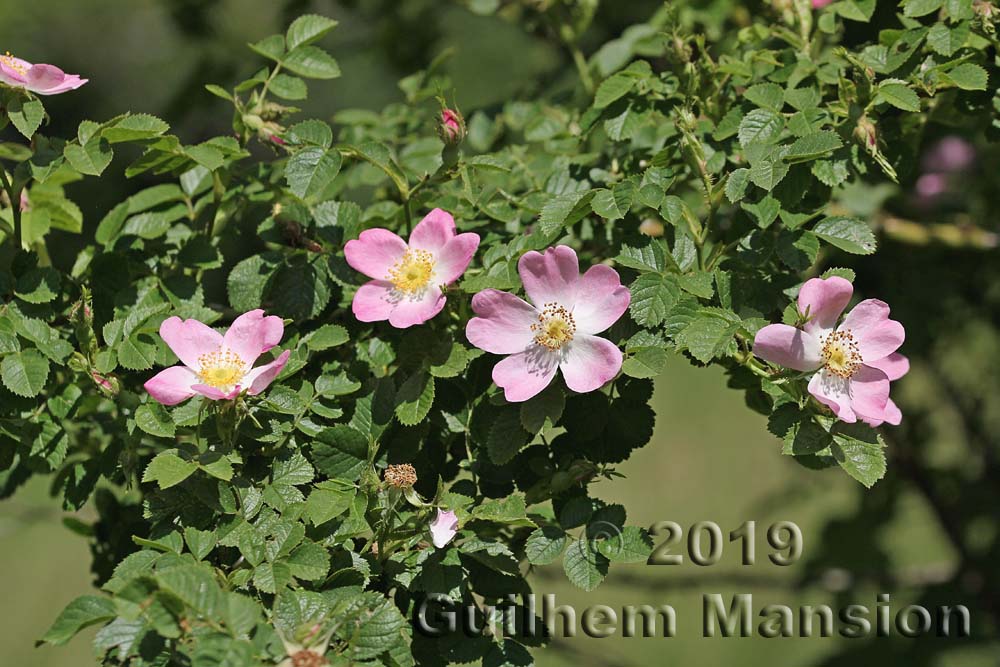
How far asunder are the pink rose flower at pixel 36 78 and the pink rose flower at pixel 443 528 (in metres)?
0.63

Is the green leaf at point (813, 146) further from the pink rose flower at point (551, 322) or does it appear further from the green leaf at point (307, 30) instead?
the green leaf at point (307, 30)

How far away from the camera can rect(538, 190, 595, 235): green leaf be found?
3.44 ft

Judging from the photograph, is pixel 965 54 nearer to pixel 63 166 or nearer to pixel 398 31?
pixel 63 166

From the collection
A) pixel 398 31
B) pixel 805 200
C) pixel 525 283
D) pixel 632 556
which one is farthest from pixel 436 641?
pixel 398 31

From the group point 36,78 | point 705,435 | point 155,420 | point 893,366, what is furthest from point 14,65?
point 705,435

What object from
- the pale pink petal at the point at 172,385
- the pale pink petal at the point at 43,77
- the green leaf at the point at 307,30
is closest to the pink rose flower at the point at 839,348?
the pale pink petal at the point at 172,385

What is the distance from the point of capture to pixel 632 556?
100 cm

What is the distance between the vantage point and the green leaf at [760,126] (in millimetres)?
1111

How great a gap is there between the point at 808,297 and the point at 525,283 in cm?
29

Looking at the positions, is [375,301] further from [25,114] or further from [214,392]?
[25,114]

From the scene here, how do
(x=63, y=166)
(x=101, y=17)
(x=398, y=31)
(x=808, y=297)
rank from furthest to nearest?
(x=101, y=17) → (x=398, y=31) → (x=63, y=166) → (x=808, y=297)

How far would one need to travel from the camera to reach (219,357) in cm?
103

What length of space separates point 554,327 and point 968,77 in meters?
0.57

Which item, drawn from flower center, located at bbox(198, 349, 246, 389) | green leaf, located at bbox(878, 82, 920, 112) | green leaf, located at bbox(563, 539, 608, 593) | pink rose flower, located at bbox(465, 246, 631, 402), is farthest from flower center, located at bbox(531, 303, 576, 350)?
green leaf, located at bbox(878, 82, 920, 112)
